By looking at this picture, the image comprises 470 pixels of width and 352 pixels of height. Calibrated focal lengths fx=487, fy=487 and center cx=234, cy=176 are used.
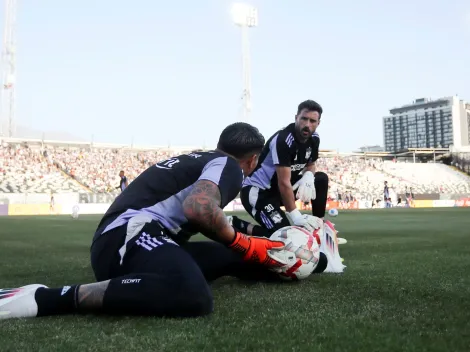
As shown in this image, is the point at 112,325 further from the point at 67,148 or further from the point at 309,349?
the point at 67,148

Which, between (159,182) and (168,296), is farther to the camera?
(159,182)

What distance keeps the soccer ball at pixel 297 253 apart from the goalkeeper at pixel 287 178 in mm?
1108

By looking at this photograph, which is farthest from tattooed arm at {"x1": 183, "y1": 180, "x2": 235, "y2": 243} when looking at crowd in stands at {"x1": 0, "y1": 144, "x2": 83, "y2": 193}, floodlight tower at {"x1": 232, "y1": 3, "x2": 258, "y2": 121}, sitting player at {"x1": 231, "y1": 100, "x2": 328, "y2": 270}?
floodlight tower at {"x1": 232, "y1": 3, "x2": 258, "y2": 121}

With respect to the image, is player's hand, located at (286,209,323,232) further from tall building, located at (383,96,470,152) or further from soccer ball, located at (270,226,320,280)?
tall building, located at (383,96,470,152)

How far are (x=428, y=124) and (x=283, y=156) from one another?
137 metres

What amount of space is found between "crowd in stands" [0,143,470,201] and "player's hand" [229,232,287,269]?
120ft

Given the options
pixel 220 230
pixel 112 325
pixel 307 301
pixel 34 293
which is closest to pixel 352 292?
pixel 307 301

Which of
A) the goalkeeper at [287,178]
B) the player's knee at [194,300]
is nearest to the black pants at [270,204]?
the goalkeeper at [287,178]

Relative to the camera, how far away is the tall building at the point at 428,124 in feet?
396

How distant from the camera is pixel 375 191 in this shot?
53.4 meters

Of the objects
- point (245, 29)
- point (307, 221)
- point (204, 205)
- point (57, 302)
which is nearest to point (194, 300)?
point (204, 205)

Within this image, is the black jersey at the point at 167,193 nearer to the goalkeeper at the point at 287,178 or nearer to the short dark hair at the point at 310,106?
the goalkeeper at the point at 287,178

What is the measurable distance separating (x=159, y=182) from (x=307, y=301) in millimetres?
1270

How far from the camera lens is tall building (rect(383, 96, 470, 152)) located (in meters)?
121
